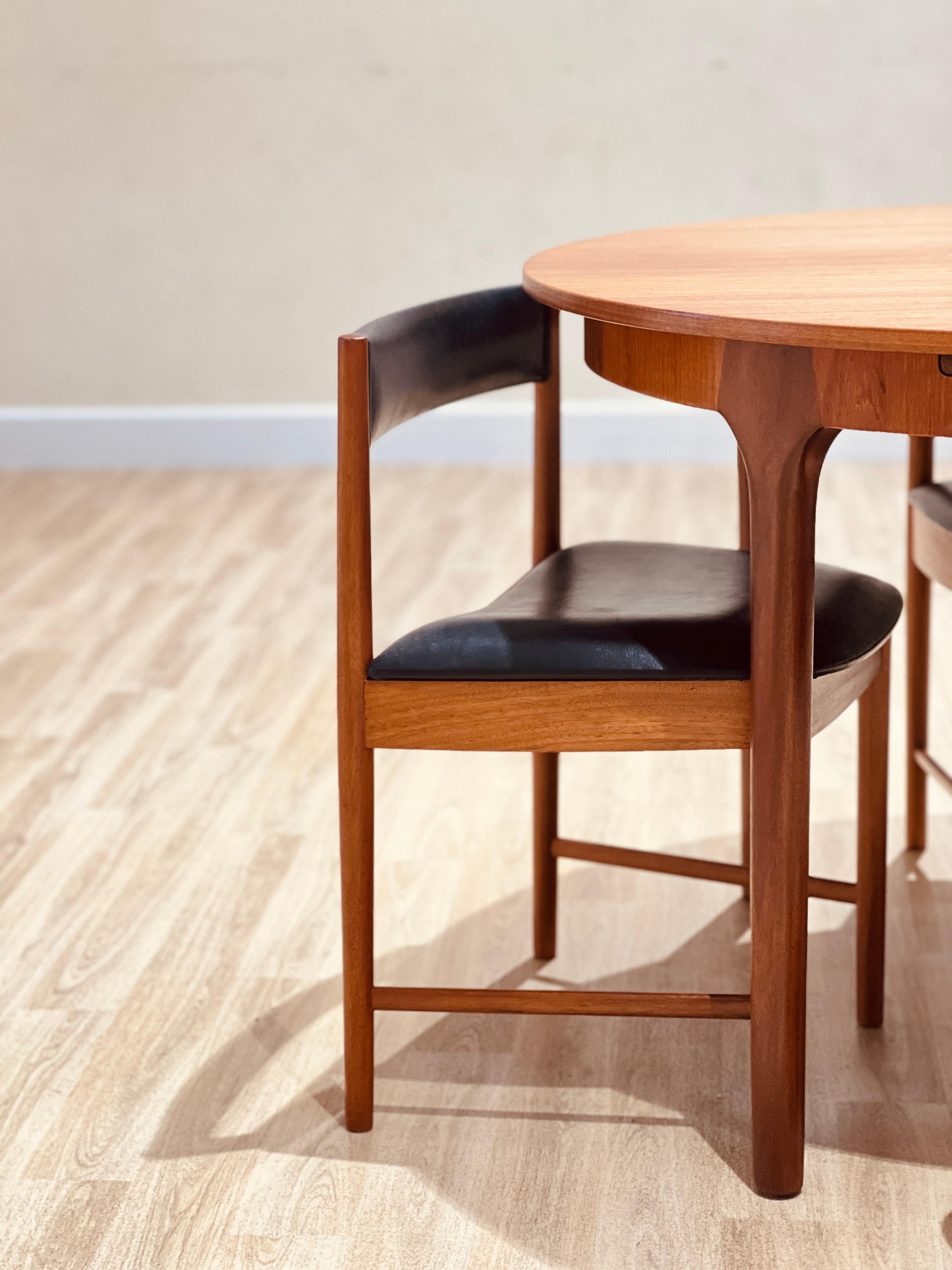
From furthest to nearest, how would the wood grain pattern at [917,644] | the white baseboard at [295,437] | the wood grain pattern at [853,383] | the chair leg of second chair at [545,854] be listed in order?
the white baseboard at [295,437]
the wood grain pattern at [917,644]
the chair leg of second chair at [545,854]
the wood grain pattern at [853,383]

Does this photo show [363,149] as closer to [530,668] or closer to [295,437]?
[295,437]

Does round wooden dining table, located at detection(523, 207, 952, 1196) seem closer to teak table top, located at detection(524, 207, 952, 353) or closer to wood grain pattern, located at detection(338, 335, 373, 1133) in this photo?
teak table top, located at detection(524, 207, 952, 353)

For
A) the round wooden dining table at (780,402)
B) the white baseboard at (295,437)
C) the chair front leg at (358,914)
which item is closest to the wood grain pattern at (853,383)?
the round wooden dining table at (780,402)

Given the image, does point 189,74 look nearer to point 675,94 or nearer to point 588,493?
point 675,94

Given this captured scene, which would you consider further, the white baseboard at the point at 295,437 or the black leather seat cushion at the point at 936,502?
the white baseboard at the point at 295,437

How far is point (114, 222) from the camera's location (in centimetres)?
431

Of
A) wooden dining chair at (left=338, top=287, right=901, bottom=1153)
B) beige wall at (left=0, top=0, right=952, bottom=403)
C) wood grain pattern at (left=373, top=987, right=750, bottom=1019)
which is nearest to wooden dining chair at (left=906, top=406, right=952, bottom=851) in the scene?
wooden dining chair at (left=338, top=287, right=901, bottom=1153)

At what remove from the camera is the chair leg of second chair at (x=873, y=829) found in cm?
150

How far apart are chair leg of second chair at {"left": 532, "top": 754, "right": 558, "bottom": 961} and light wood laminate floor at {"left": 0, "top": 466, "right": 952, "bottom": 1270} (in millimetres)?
37

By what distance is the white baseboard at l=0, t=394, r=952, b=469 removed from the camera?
4.29 metres

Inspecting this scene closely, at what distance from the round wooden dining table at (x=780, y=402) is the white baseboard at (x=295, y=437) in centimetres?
289

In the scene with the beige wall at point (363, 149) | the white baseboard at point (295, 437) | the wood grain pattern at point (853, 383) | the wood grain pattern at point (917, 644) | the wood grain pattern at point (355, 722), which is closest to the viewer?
the wood grain pattern at point (853, 383)

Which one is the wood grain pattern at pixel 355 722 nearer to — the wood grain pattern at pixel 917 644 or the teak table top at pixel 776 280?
the teak table top at pixel 776 280

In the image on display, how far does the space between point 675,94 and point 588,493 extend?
1.16 m
